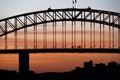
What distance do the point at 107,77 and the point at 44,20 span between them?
65.0 feet

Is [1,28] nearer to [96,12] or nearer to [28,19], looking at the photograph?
[28,19]

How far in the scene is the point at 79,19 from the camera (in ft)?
649

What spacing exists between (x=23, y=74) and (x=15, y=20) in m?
12.2

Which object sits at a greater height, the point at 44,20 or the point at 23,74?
the point at 44,20

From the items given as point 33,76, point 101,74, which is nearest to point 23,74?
point 33,76

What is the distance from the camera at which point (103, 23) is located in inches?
7781

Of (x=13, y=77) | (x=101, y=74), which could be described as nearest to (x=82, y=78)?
(x=101, y=74)

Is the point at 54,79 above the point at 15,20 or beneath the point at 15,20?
beneath

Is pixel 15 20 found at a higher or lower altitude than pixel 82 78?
higher

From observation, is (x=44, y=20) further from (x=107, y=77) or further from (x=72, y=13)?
(x=107, y=77)

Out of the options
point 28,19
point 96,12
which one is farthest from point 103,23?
point 28,19

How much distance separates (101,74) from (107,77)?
6.46m

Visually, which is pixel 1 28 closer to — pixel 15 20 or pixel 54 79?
pixel 15 20

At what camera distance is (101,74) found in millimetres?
195875
